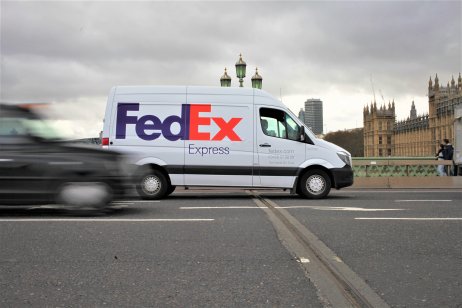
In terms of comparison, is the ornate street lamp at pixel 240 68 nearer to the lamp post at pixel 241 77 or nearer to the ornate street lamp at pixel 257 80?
the lamp post at pixel 241 77

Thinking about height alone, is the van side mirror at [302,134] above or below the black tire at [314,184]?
above

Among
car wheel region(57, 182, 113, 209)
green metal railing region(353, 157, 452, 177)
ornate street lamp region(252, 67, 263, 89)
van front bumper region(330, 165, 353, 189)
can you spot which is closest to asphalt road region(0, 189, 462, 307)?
car wheel region(57, 182, 113, 209)

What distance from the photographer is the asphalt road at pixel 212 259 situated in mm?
3953

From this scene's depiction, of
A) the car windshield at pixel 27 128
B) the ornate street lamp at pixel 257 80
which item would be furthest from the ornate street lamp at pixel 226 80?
the car windshield at pixel 27 128

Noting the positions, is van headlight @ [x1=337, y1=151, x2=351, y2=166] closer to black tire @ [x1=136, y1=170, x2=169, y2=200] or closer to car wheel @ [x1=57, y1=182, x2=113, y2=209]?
black tire @ [x1=136, y1=170, x2=169, y2=200]

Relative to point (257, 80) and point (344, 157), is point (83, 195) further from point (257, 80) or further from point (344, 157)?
point (257, 80)

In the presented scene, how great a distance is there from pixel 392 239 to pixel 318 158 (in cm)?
603

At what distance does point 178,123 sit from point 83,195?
4023 millimetres

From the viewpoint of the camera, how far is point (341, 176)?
12273 millimetres

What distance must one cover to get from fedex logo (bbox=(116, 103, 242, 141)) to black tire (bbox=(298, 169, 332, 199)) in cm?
175

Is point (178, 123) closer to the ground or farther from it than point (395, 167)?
farther from it

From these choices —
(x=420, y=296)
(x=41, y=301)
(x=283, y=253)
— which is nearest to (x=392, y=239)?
(x=283, y=253)

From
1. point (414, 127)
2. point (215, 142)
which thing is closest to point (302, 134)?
point (215, 142)

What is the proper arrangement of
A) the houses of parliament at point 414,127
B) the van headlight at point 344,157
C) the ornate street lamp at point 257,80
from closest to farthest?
the van headlight at point 344,157, the ornate street lamp at point 257,80, the houses of parliament at point 414,127
